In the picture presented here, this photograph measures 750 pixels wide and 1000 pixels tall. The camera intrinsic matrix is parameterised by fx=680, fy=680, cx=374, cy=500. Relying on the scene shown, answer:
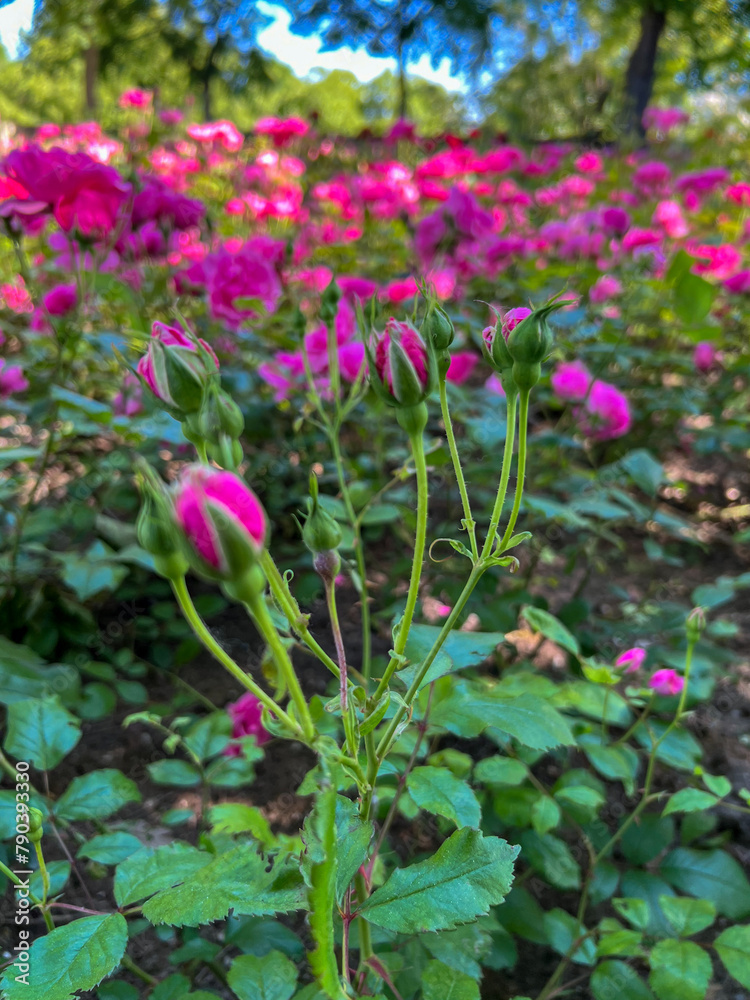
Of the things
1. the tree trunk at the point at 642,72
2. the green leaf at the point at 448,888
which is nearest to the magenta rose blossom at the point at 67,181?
the green leaf at the point at 448,888

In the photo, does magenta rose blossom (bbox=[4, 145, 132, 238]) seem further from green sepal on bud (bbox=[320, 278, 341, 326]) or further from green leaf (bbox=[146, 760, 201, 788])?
green leaf (bbox=[146, 760, 201, 788])

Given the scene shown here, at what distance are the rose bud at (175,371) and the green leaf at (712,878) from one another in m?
0.84

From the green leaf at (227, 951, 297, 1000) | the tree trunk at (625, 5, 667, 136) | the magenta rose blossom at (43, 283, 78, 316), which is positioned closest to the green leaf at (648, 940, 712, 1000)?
the green leaf at (227, 951, 297, 1000)

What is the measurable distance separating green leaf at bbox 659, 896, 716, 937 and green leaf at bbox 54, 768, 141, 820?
1.89 feet

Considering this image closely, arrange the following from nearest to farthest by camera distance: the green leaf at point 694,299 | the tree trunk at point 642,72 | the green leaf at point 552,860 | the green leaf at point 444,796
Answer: the green leaf at point 444,796 < the green leaf at point 552,860 < the green leaf at point 694,299 < the tree trunk at point 642,72

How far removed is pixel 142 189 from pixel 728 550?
1740mm

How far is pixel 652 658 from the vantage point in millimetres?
1092

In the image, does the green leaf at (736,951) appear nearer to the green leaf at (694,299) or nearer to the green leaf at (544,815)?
the green leaf at (544,815)

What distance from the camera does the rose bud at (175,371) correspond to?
0.45m

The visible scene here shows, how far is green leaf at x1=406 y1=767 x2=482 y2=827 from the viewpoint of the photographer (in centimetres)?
56

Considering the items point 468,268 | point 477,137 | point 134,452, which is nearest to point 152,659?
point 134,452

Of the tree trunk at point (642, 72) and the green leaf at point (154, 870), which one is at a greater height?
the tree trunk at point (642, 72)

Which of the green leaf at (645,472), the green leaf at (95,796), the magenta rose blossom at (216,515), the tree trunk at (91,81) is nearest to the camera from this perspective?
the magenta rose blossom at (216,515)

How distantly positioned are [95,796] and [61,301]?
1.12 metres
